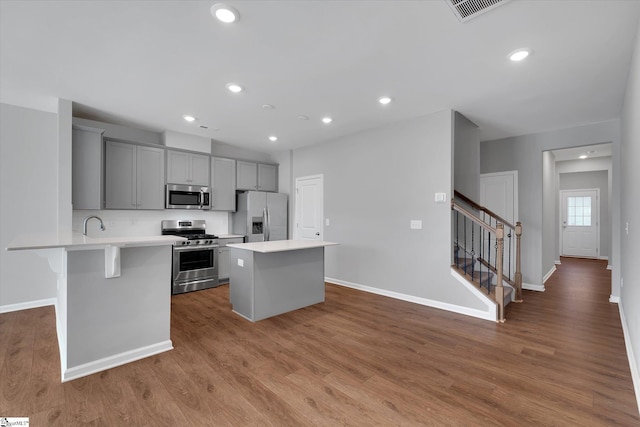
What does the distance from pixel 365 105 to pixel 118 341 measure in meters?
3.74

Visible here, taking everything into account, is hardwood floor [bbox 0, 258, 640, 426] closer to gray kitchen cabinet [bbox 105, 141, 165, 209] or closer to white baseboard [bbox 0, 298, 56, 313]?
white baseboard [bbox 0, 298, 56, 313]

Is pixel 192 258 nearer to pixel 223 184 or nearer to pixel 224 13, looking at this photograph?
pixel 223 184

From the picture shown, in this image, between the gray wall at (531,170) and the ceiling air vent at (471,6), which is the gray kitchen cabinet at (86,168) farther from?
the gray wall at (531,170)

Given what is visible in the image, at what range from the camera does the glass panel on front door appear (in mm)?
8730

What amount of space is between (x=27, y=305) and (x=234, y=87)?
4.14 metres

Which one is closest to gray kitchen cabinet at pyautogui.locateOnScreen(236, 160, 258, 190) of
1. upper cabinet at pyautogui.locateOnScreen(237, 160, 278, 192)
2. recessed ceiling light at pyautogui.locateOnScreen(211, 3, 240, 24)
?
upper cabinet at pyautogui.locateOnScreen(237, 160, 278, 192)

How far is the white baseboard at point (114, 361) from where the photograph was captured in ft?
7.39

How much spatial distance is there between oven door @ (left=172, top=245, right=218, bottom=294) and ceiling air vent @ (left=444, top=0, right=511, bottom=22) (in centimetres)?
481

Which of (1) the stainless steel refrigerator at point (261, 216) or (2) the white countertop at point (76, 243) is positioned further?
(1) the stainless steel refrigerator at point (261, 216)

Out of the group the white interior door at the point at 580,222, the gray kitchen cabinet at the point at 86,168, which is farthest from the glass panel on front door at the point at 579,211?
the gray kitchen cabinet at the point at 86,168

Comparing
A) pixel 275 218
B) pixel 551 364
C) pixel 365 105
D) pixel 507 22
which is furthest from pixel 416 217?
pixel 275 218

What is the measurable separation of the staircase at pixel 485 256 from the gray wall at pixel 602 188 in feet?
18.1

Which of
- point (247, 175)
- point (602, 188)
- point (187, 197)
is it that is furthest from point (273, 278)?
point (602, 188)

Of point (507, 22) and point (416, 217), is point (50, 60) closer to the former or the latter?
point (507, 22)
